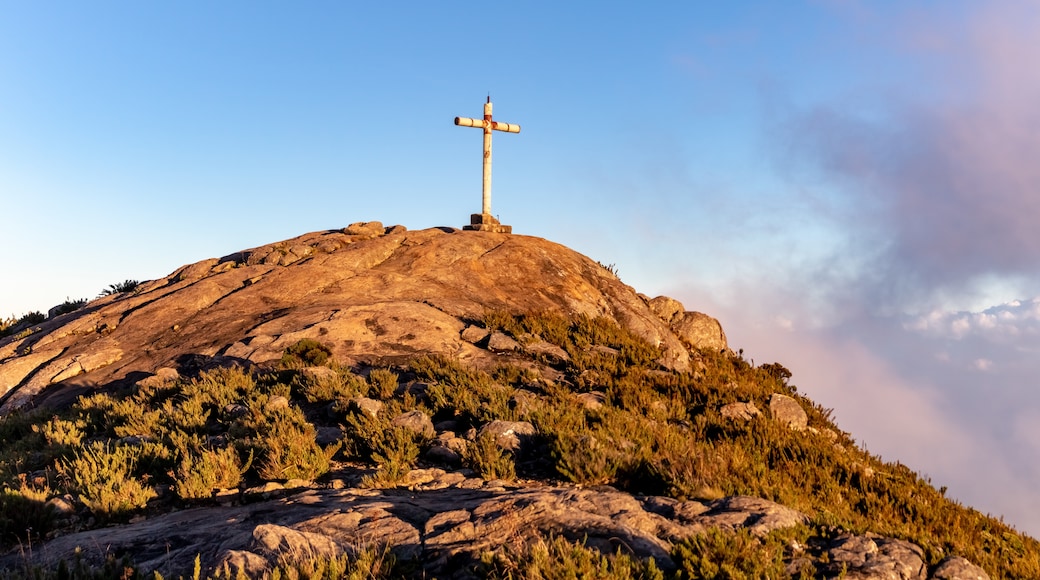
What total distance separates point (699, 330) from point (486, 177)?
9326 millimetres

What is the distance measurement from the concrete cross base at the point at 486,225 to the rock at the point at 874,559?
1870cm

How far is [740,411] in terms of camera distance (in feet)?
39.9

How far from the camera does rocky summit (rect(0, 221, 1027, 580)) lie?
5.37 m

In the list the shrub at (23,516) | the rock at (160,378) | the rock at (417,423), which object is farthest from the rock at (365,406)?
the rock at (160,378)

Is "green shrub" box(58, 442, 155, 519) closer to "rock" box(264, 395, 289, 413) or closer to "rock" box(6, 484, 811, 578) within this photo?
"rock" box(6, 484, 811, 578)

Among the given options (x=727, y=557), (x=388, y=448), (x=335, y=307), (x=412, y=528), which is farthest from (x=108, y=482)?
(x=335, y=307)

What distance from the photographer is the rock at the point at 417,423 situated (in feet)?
30.1

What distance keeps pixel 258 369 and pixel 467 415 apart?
5424 millimetres

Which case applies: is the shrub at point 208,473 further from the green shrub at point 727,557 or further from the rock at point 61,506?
the green shrub at point 727,557

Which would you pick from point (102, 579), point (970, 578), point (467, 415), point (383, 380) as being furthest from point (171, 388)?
point (970, 578)

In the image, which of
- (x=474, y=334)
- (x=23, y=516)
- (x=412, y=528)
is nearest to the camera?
(x=412, y=528)

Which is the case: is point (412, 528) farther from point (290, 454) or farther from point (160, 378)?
point (160, 378)

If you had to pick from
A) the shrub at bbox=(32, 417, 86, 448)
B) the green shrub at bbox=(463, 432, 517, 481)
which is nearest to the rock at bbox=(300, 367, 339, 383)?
the shrub at bbox=(32, 417, 86, 448)

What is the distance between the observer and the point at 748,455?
30.8 ft
